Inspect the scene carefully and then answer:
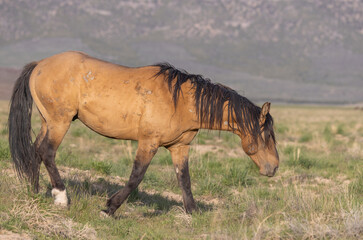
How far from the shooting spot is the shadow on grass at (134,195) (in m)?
7.36

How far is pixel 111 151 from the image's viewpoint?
45.8 ft

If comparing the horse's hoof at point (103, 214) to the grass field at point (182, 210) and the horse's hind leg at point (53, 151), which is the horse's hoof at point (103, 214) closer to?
the grass field at point (182, 210)

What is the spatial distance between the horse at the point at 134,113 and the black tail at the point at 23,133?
0.05 feet

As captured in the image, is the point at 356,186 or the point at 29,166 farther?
the point at 356,186

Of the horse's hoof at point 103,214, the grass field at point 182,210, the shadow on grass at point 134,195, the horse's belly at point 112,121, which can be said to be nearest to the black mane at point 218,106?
the horse's belly at point 112,121

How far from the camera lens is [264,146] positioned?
6895 mm

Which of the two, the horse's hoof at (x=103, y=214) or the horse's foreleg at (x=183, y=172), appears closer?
the horse's hoof at (x=103, y=214)

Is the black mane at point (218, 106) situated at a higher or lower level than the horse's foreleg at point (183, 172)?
higher

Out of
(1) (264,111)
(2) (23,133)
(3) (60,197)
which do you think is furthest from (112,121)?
(1) (264,111)

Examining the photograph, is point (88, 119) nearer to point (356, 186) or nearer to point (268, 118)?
point (268, 118)

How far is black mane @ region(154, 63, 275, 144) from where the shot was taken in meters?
6.74

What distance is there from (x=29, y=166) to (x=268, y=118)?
335cm

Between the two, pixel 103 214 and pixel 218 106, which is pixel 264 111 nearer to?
pixel 218 106

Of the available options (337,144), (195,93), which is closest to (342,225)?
(195,93)
